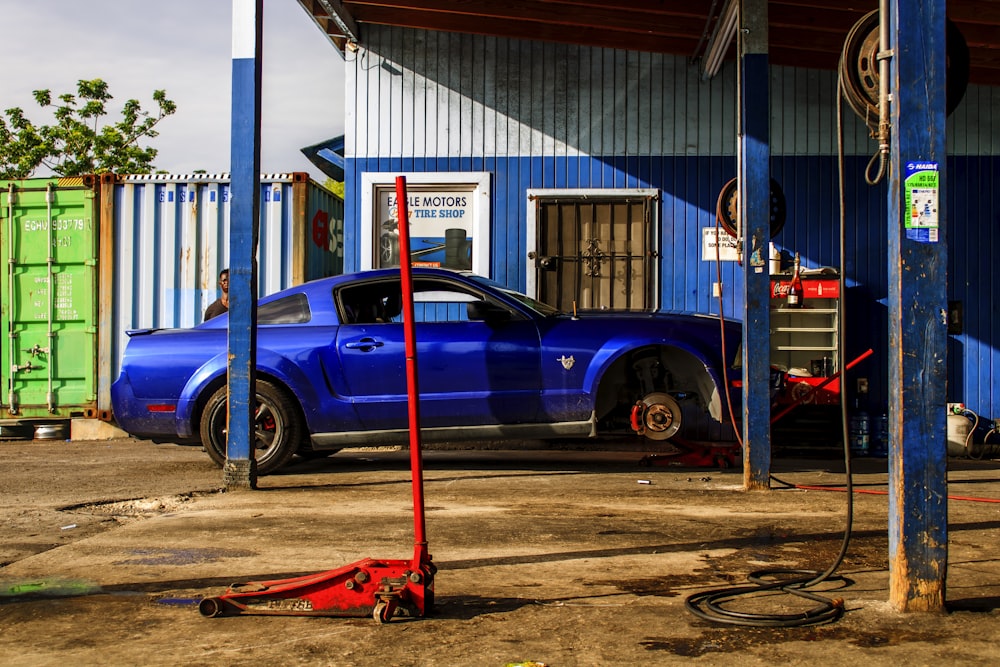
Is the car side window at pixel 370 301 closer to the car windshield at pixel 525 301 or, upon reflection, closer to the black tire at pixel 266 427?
the car windshield at pixel 525 301

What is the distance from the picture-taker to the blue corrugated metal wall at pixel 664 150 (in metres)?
11.6

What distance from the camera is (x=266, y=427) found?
320 inches

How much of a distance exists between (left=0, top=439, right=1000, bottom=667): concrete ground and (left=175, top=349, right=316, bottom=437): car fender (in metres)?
0.55

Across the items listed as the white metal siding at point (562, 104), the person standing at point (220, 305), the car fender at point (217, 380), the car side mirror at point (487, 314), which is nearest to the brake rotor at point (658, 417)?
the car side mirror at point (487, 314)

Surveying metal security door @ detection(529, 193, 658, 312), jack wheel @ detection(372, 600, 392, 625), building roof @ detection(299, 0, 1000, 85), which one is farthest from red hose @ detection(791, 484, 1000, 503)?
building roof @ detection(299, 0, 1000, 85)

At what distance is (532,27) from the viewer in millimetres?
11625

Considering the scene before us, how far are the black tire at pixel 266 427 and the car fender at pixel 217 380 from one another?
10 cm

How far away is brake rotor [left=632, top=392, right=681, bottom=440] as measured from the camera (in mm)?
7965

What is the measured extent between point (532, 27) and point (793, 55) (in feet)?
9.87

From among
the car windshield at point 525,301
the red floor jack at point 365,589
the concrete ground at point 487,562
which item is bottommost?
the concrete ground at point 487,562

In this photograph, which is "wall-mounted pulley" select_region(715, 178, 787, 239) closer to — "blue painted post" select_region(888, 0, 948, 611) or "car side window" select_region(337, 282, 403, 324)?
"car side window" select_region(337, 282, 403, 324)

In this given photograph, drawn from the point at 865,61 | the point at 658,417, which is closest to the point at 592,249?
the point at 658,417

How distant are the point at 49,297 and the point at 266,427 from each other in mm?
5583

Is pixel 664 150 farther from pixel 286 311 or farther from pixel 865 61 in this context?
pixel 865 61
